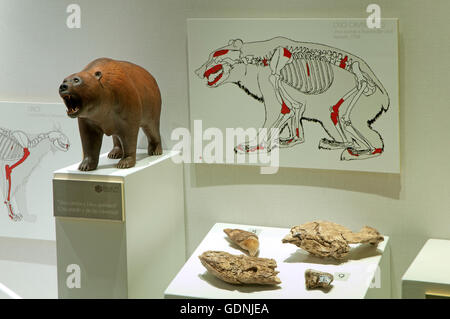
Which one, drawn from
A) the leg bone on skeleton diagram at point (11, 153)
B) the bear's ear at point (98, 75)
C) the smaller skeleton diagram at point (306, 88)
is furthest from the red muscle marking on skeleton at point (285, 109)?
the leg bone on skeleton diagram at point (11, 153)

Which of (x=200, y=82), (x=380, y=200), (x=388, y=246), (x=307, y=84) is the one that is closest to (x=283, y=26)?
(x=307, y=84)

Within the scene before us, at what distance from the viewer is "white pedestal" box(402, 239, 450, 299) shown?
204 cm

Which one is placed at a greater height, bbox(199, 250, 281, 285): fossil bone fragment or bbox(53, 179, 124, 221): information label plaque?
bbox(53, 179, 124, 221): information label plaque

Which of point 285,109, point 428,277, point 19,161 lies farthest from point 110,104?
point 428,277

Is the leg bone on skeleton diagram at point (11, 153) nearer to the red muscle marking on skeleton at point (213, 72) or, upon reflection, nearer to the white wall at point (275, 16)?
the white wall at point (275, 16)

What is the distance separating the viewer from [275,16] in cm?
251

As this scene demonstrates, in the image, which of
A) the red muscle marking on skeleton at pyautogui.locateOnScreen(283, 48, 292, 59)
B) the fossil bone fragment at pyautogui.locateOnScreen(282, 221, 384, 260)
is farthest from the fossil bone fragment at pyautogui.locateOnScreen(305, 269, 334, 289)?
the red muscle marking on skeleton at pyautogui.locateOnScreen(283, 48, 292, 59)

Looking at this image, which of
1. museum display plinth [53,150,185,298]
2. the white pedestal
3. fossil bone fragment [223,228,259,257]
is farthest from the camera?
fossil bone fragment [223,228,259,257]

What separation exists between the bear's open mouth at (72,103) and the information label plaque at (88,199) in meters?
0.26

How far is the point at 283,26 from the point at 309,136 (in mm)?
428

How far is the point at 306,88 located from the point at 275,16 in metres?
0.30

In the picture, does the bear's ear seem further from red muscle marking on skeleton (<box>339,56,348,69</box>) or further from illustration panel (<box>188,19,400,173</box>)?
red muscle marking on skeleton (<box>339,56,348,69</box>)

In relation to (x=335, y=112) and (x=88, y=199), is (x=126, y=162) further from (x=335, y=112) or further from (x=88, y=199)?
(x=335, y=112)

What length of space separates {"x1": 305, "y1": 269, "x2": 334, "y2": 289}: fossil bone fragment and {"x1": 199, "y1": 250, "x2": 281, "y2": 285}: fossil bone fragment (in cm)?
10
